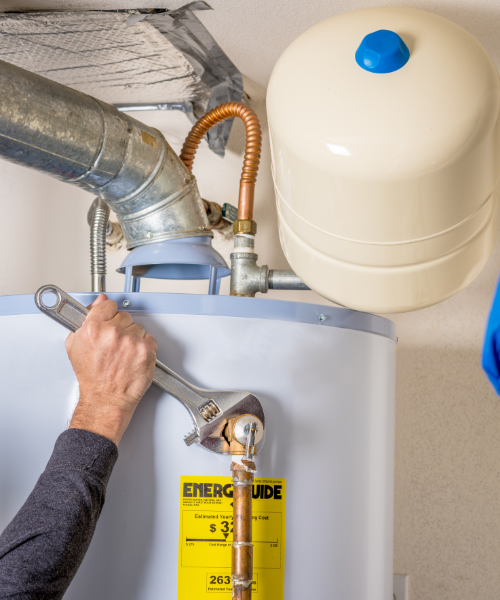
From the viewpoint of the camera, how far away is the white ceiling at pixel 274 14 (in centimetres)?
83

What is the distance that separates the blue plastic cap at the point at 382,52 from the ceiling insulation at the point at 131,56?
487 millimetres

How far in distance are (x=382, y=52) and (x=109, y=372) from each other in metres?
0.46

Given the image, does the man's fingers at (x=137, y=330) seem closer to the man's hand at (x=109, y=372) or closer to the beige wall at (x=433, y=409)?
the man's hand at (x=109, y=372)

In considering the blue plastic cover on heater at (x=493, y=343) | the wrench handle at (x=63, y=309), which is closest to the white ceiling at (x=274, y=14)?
the wrench handle at (x=63, y=309)

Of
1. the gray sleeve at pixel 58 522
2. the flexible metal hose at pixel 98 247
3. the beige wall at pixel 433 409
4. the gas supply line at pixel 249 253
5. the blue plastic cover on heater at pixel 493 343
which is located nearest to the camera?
the blue plastic cover on heater at pixel 493 343

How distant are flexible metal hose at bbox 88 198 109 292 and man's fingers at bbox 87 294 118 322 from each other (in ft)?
1.03

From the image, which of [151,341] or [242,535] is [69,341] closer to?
[151,341]

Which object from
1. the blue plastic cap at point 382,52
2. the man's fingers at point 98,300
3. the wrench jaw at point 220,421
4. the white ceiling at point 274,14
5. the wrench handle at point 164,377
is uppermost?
the white ceiling at point 274,14

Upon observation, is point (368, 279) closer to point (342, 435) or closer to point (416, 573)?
point (342, 435)

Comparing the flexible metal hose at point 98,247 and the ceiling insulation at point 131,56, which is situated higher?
the ceiling insulation at point 131,56

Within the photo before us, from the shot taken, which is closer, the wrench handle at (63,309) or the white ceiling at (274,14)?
the wrench handle at (63,309)

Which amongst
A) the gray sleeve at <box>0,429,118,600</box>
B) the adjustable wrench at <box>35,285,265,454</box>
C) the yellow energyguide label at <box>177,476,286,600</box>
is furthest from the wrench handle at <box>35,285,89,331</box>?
the yellow energyguide label at <box>177,476,286,600</box>

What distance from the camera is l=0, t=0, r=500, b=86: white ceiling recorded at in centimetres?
83

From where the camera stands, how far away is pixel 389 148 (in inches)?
18.6
